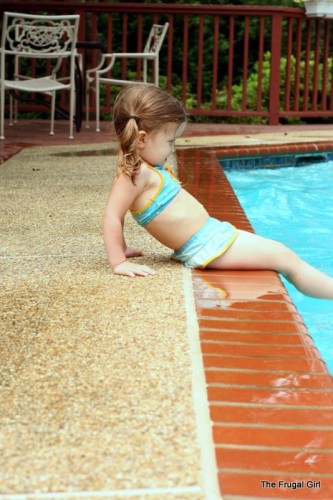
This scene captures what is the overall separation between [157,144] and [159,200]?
17 centimetres

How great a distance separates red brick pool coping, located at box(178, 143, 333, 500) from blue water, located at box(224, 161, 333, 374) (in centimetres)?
64

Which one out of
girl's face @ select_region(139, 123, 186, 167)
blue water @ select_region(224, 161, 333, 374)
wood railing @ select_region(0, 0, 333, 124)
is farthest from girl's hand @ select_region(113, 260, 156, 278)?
wood railing @ select_region(0, 0, 333, 124)

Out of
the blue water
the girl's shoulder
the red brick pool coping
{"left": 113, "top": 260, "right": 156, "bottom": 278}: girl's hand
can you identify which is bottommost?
the blue water

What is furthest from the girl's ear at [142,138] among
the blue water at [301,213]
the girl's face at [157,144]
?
the blue water at [301,213]

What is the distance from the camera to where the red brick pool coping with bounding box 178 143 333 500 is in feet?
4.65

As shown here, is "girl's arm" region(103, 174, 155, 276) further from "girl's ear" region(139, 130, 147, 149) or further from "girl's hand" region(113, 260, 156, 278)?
"girl's ear" region(139, 130, 147, 149)

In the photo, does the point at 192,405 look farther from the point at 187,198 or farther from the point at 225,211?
the point at 225,211

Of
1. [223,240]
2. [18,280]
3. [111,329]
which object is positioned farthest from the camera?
[223,240]

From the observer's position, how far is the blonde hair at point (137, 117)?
273 cm

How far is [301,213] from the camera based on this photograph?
5.33 metres

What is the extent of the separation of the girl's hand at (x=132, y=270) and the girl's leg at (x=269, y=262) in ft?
0.73

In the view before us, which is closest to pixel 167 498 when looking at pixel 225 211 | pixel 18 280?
pixel 18 280

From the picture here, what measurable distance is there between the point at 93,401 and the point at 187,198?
1319 mm

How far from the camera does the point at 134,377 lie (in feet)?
5.83
